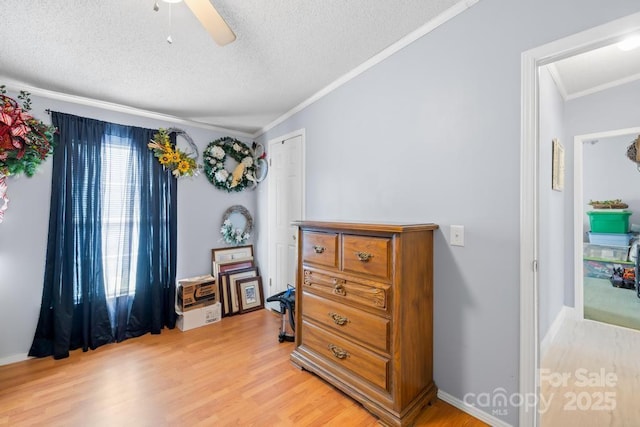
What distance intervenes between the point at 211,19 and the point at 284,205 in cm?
212

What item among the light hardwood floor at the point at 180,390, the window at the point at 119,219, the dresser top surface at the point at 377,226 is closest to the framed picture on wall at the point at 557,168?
the dresser top surface at the point at 377,226

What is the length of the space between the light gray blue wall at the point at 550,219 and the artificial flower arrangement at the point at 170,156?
341 centimetres

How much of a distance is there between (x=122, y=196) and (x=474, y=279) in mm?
3282

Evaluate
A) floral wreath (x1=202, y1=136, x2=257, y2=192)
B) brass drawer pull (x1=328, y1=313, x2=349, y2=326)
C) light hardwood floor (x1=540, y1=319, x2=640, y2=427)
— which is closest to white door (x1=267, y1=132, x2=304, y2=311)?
floral wreath (x1=202, y1=136, x2=257, y2=192)

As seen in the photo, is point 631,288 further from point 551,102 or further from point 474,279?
point 474,279

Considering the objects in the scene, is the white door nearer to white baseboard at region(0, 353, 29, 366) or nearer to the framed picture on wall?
white baseboard at region(0, 353, 29, 366)

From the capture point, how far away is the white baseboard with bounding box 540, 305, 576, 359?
2280 mm

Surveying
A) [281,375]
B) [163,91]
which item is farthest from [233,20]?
[281,375]

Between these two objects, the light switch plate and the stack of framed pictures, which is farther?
the stack of framed pictures

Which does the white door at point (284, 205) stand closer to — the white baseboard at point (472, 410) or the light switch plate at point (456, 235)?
the light switch plate at point (456, 235)

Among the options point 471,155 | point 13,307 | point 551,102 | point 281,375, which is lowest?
point 281,375

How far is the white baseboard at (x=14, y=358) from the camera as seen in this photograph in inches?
87.1

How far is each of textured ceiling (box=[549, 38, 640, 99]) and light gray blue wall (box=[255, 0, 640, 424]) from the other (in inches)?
36.4

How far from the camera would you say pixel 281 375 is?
200 centimetres
